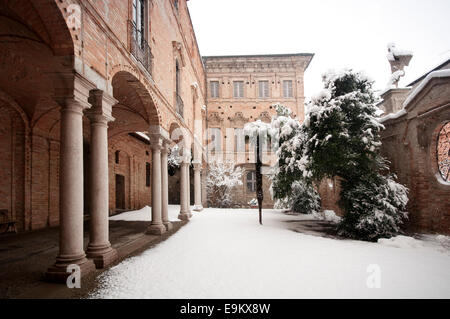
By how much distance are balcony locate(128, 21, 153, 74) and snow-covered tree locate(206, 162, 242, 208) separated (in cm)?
1484

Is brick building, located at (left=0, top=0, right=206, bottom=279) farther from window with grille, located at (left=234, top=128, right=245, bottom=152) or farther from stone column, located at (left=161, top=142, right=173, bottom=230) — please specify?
window with grille, located at (left=234, top=128, right=245, bottom=152)

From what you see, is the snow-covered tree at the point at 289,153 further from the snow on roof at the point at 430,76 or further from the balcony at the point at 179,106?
the balcony at the point at 179,106

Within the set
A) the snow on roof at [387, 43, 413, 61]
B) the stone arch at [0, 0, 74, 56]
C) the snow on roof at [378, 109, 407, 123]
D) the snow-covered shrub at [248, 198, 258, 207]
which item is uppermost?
the snow on roof at [387, 43, 413, 61]

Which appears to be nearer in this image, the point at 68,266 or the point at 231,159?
the point at 68,266

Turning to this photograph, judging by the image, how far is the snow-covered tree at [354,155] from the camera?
7.52 meters

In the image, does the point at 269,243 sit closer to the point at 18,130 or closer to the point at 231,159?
the point at 18,130

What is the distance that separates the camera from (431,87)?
24.8ft


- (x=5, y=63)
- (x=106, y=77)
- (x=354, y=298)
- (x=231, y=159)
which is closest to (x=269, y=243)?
(x=354, y=298)

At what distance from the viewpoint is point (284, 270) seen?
4641 mm

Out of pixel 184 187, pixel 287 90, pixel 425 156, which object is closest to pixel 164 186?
pixel 184 187

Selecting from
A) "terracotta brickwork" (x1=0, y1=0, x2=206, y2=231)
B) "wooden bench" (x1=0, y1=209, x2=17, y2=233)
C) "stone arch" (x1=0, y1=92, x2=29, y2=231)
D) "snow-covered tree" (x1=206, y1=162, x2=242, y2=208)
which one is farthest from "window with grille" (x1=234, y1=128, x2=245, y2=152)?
"wooden bench" (x1=0, y1=209, x2=17, y2=233)

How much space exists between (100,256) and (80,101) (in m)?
3.05

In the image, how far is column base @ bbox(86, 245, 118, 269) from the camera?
4898 millimetres

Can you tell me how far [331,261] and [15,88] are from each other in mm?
10227
